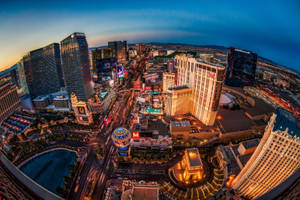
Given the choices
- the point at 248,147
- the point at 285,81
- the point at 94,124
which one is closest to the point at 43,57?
the point at 94,124

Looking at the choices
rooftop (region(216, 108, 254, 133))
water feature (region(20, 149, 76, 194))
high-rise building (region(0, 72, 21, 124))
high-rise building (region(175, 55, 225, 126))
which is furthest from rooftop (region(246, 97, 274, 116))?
high-rise building (region(0, 72, 21, 124))

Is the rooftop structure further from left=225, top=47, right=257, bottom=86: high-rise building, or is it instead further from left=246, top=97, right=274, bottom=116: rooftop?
left=225, top=47, right=257, bottom=86: high-rise building

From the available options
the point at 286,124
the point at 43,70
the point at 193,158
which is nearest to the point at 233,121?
the point at 193,158

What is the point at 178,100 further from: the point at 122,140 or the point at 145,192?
the point at 145,192

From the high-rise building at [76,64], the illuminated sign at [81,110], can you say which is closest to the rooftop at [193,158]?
the illuminated sign at [81,110]

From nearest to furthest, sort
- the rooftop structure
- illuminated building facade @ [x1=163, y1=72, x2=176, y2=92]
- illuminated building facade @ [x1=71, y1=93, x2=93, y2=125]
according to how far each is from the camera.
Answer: the rooftop structure → illuminated building facade @ [x1=71, y1=93, x2=93, y2=125] → illuminated building facade @ [x1=163, y1=72, x2=176, y2=92]

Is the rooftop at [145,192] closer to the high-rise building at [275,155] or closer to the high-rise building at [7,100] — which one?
the high-rise building at [275,155]
